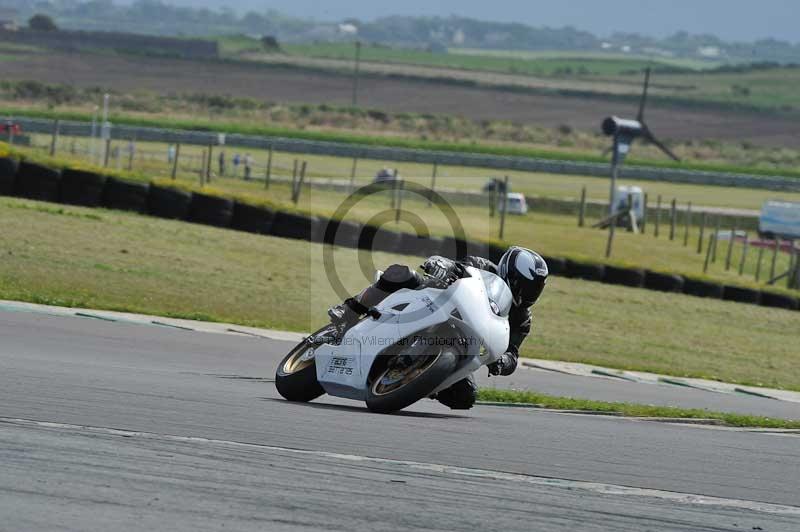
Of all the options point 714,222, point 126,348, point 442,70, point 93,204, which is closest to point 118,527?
point 126,348

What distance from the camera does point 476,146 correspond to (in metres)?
81.8

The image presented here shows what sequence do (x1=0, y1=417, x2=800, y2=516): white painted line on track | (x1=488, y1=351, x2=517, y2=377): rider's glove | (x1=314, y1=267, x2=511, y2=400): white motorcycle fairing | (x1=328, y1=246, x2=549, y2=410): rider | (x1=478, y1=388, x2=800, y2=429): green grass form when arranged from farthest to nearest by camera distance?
(x1=478, y1=388, x2=800, y2=429): green grass, (x1=488, y1=351, x2=517, y2=377): rider's glove, (x1=328, y1=246, x2=549, y2=410): rider, (x1=314, y1=267, x2=511, y2=400): white motorcycle fairing, (x1=0, y1=417, x2=800, y2=516): white painted line on track

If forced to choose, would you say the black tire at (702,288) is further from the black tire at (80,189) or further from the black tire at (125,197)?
the black tire at (80,189)

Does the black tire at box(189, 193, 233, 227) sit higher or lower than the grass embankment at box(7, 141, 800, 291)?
higher

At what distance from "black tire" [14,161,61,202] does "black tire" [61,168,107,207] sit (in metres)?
0.18

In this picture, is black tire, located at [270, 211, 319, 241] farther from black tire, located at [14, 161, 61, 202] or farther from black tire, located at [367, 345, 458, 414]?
black tire, located at [367, 345, 458, 414]

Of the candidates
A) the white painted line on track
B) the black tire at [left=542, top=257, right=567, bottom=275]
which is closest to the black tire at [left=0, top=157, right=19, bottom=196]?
the black tire at [left=542, top=257, right=567, bottom=275]

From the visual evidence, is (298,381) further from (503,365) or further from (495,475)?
(495,475)

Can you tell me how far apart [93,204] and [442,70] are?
135m

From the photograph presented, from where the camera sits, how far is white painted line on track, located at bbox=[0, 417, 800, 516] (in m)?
6.75

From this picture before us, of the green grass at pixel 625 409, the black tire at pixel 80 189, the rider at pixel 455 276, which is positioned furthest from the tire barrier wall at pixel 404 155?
the rider at pixel 455 276

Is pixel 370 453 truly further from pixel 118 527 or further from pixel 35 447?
pixel 118 527

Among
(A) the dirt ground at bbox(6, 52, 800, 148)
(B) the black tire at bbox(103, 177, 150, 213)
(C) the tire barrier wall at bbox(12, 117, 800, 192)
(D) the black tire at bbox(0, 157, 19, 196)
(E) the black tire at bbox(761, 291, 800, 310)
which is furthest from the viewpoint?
(A) the dirt ground at bbox(6, 52, 800, 148)

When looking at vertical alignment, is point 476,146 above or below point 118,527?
below
